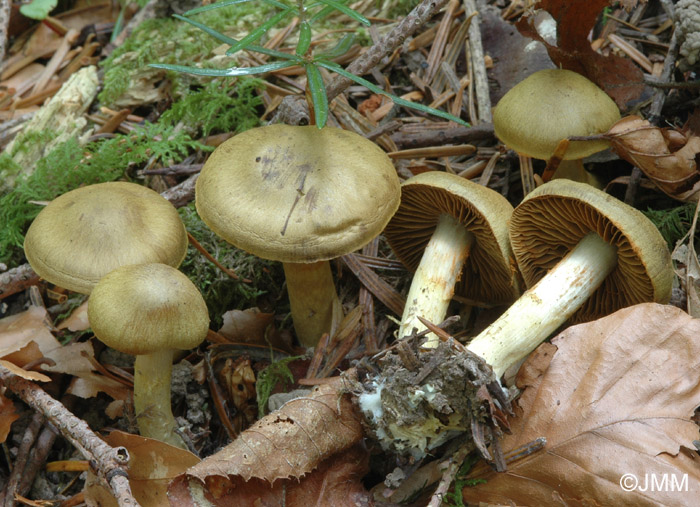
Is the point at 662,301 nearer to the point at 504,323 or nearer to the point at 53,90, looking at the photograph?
the point at 504,323

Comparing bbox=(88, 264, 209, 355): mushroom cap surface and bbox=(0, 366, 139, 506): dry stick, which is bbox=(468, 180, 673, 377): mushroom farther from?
bbox=(0, 366, 139, 506): dry stick

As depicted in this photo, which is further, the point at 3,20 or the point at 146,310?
the point at 3,20

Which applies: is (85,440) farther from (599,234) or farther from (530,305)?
(599,234)

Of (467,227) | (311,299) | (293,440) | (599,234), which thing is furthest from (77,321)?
(599,234)

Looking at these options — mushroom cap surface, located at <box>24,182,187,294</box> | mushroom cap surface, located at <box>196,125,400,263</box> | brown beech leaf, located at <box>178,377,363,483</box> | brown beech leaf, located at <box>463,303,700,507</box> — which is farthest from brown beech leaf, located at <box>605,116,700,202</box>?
mushroom cap surface, located at <box>24,182,187,294</box>

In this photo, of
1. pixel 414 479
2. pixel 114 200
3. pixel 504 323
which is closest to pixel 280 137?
pixel 114 200

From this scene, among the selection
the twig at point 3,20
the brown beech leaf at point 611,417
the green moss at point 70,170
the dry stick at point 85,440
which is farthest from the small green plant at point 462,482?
the twig at point 3,20

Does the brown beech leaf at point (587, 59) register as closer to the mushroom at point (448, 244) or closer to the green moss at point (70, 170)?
the mushroom at point (448, 244)
